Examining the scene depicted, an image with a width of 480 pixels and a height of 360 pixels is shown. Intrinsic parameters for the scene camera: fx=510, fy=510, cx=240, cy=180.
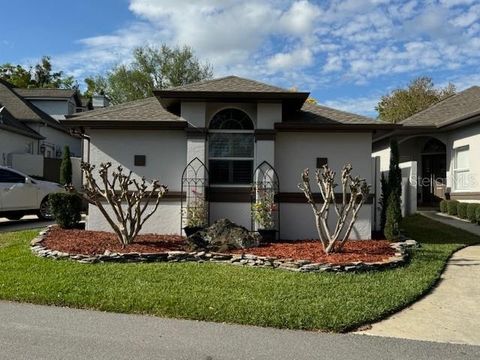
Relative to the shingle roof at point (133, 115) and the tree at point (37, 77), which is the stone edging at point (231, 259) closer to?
the shingle roof at point (133, 115)

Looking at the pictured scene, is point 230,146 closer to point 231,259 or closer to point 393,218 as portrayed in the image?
point 231,259

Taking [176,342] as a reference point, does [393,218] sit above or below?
above

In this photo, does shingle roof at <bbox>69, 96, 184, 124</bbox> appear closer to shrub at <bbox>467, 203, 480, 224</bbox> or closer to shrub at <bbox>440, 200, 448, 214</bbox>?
shrub at <bbox>467, 203, 480, 224</bbox>

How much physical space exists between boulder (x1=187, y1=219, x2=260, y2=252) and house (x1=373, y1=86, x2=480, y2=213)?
21.9ft

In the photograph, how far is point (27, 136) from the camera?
27.7 meters

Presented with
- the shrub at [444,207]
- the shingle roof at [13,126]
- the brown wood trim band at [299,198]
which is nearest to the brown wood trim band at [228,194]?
the brown wood trim band at [299,198]

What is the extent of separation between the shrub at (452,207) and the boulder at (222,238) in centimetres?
994

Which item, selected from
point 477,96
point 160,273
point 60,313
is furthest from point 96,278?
point 477,96

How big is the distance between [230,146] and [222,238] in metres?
2.81

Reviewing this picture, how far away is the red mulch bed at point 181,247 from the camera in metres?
9.66

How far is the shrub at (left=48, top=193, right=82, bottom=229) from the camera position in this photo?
493 inches

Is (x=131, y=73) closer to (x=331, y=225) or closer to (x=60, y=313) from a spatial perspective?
(x=331, y=225)

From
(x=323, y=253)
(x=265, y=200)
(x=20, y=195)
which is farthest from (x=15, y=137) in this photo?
(x=323, y=253)

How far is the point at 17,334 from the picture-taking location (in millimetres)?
5574
